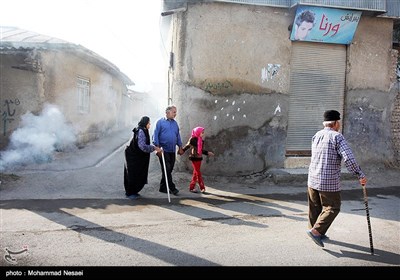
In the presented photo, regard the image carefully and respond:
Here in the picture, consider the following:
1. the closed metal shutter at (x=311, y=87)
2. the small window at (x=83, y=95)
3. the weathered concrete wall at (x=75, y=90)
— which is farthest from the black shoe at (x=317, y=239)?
the small window at (x=83, y=95)

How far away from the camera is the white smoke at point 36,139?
9.45 m

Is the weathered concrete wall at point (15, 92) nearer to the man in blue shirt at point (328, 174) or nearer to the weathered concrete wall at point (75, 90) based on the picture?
the weathered concrete wall at point (75, 90)

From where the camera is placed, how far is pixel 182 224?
5180 mm

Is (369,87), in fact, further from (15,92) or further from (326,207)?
(15,92)

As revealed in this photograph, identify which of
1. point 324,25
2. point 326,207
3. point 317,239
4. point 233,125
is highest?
point 324,25

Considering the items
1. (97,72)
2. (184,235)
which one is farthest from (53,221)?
(97,72)

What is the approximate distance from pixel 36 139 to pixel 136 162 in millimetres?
4743

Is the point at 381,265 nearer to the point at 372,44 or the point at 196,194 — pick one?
the point at 196,194

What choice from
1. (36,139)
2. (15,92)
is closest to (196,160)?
(36,139)

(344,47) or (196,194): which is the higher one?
(344,47)

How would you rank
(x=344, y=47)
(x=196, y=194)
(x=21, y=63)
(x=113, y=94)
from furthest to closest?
(x=113, y=94) → (x=21, y=63) → (x=344, y=47) → (x=196, y=194)

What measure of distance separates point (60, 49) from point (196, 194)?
6.75 meters

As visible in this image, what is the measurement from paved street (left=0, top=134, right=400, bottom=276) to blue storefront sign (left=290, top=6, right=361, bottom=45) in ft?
12.4

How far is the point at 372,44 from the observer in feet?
30.5
